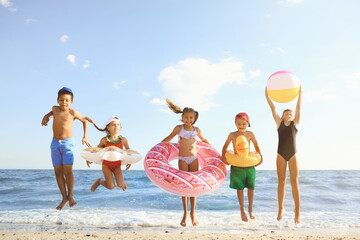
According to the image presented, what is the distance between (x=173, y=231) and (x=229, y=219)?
6.79ft

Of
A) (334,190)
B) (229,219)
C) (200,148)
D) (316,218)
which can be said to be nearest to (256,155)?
(200,148)

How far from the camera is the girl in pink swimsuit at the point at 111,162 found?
517 centimetres

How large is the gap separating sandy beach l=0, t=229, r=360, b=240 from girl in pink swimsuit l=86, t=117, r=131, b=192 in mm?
2290

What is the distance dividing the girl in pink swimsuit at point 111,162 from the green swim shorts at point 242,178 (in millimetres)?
1731

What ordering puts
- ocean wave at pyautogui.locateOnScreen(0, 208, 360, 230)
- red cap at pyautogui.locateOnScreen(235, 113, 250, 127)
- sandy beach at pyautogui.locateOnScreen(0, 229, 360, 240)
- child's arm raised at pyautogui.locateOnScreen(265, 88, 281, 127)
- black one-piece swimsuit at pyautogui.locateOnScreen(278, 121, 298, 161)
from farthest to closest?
ocean wave at pyautogui.locateOnScreen(0, 208, 360, 230)
sandy beach at pyautogui.locateOnScreen(0, 229, 360, 240)
red cap at pyautogui.locateOnScreen(235, 113, 250, 127)
child's arm raised at pyautogui.locateOnScreen(265, 88, 281, 127)
black one-piece swimsuit at pyautogui.locateOnScreen(278, 121, 298, 161)

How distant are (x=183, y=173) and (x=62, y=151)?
189 cm

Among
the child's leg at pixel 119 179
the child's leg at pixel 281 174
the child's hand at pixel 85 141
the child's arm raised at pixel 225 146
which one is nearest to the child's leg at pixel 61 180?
the child's hand at pixel 85 141

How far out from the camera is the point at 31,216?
920cm

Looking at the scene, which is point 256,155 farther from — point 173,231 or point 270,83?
point 173,231

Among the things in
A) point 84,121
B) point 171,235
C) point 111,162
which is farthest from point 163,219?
point 84,121

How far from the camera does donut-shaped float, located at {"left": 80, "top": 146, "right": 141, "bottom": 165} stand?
4.90m

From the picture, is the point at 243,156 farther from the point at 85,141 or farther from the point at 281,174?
the point at 85,141

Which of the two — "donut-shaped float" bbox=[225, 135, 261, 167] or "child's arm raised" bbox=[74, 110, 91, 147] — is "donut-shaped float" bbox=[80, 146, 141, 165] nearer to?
"child's arm raised" bbox=[74, 110, 91, 147]

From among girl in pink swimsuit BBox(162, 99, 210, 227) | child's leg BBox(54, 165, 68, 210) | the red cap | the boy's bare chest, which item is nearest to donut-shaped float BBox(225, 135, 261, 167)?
the boy's bare chest
